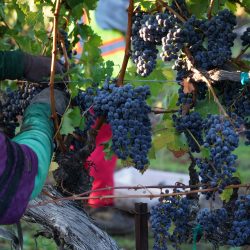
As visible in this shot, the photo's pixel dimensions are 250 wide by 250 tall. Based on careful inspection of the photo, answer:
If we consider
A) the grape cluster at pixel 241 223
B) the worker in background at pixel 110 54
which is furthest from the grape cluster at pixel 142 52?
the worker in background at pixel 110 54

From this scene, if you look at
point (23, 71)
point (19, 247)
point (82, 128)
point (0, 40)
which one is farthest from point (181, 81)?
point (0, 40)

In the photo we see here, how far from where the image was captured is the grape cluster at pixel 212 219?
6.75 ft

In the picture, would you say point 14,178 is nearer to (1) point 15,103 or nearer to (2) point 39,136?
(2) point 39,136

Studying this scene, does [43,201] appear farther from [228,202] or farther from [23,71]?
[228,202]

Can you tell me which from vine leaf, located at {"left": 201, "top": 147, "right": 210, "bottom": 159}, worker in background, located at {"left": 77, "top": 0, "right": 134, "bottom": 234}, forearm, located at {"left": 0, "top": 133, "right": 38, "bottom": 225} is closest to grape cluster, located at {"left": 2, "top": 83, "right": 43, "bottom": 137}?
forearm, located at {"left": 0, "top": 133, "right": 38, "bottom": 225}

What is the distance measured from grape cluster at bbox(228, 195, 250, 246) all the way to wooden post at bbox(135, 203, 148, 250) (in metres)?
0.44

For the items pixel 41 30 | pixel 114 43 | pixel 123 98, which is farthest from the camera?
pixel 114 43

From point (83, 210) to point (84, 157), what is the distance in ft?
0.70

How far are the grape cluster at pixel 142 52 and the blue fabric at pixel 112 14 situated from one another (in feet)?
16.4

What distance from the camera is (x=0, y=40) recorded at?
2.91 m

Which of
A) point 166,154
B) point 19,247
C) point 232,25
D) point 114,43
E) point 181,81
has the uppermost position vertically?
point 114,43

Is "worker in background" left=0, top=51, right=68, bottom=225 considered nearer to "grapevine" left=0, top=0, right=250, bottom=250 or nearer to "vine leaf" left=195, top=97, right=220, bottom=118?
"grapevine" left=0, top=0, right=250, bottom=250

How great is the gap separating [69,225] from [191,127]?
56cm

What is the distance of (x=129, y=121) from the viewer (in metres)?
2.06
